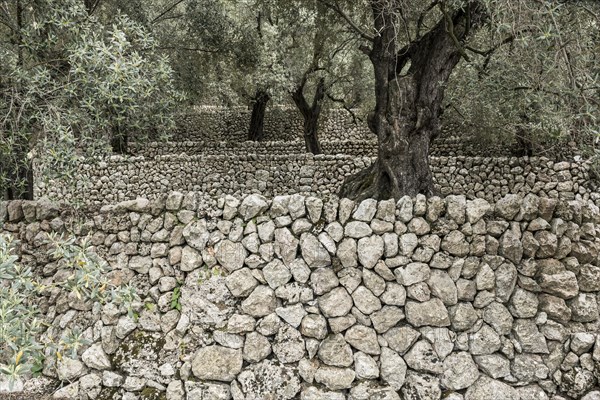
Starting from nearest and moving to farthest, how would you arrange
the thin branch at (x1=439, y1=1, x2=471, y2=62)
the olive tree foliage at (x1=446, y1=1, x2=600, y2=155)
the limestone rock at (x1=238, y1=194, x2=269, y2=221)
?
1. the olive tree foliage at (x1=446, y1=1, x2=600, y2=155)
2. the limestone rock at (x1=238, y1=194, x2=269, y2=221)
3. the thin branch at (x1=439, y1=1, x2=471, y2=62)

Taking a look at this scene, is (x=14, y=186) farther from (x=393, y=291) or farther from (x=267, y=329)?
(x=393, y=291)

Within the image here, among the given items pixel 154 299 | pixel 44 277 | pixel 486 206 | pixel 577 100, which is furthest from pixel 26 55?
pixel 577 100

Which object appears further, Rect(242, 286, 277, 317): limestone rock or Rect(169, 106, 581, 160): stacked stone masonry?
Rect(169, 106, 581, 160): stacked stone masonry

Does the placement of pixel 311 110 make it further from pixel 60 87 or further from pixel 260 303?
pixel 260 303

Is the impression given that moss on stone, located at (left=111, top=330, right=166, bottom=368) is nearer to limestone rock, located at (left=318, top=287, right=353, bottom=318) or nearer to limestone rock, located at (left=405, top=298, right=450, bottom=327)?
limestone rock, located at (left=318, top=287, right=353, bottom=318)

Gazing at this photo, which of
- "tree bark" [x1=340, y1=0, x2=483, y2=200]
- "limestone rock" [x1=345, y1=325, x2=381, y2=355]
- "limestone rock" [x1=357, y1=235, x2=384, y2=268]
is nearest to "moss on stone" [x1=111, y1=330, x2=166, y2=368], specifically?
"limestone rock" [x1=345, y1=325, x2=381, y2=355]

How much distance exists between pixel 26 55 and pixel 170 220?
308 centimetres

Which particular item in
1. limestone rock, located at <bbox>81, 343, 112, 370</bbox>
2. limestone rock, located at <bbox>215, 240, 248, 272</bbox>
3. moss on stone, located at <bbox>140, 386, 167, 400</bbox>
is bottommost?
moss on stone, located at <bbox>140, 386, 167, 400</bbox>

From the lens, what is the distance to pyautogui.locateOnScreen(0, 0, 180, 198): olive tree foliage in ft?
13.4

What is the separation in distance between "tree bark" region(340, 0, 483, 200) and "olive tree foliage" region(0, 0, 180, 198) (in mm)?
3592

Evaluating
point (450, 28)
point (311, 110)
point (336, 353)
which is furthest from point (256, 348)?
point (311, 110)

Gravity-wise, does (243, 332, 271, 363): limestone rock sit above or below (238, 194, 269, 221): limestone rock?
below

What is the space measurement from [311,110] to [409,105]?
9615 mm

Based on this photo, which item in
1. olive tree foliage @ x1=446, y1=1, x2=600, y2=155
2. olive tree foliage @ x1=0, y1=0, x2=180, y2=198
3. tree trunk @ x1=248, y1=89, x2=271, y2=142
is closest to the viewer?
olive tree foliage @ x1=446, y1=1, x2=600, y2=155
